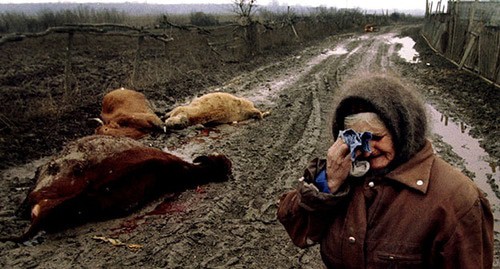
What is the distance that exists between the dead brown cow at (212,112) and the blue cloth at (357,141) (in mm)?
5745

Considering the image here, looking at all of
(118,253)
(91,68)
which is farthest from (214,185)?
(91,68)

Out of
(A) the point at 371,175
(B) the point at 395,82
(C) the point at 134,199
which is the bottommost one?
(C) the point at 134,199

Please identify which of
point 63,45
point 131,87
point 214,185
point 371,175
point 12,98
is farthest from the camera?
point 63,45

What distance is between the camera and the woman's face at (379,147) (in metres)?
1.89

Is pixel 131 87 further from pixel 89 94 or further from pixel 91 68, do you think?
pixel 91 68

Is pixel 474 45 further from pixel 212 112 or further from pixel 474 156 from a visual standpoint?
pixel 212 112

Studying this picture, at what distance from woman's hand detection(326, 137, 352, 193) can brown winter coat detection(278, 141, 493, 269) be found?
0.19 ft

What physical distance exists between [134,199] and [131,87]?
6.56 metres

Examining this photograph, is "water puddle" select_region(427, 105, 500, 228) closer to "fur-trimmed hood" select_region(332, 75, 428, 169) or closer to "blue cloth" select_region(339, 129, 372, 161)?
"fur-trimmed hood" select_region(332, 75, 428, 169)

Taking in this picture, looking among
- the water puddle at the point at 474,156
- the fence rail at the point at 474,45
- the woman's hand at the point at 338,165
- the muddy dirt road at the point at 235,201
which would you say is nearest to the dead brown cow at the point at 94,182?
the muddy dirt road at the point at 235,201

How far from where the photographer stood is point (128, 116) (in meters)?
6.94

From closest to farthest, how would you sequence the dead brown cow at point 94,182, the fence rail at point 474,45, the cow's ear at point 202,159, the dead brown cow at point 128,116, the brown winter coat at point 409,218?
the brown winter coat at point 409,218, the dead brown cow at point 94,182, the cow's ear at point 202,159, the dead brown cow at point 128,116, the fence rail at point 474,45

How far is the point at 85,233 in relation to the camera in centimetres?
416

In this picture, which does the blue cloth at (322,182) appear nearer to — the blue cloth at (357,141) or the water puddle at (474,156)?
the blue cloth at (357,141)
